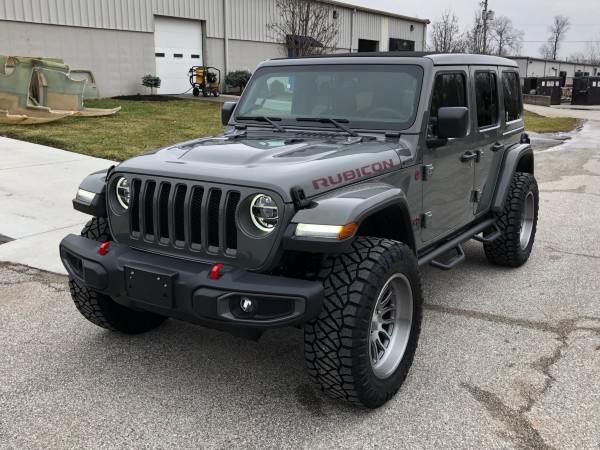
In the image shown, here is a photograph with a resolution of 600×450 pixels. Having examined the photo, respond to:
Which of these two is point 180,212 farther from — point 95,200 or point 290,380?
point 290,380

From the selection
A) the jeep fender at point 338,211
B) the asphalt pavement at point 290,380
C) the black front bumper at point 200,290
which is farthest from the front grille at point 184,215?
the asphalt pavement at point 290,380

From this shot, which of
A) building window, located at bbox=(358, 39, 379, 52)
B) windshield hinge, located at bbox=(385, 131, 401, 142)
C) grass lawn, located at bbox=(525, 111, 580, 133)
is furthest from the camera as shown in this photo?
building window, located at bbox=(358, 39, 379, 52)

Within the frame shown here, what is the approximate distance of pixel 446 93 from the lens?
13.6 ft

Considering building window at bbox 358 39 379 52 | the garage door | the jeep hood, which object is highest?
building window at bbox 358 39 379 52

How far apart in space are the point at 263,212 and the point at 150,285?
66cm

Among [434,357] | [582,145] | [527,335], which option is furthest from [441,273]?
[582,145]

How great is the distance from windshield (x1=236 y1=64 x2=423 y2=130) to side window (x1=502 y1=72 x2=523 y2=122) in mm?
1653

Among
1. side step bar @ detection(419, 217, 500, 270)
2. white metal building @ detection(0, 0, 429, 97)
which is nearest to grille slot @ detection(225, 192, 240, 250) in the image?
side step bar @ detection(419, 217, 500, 270)

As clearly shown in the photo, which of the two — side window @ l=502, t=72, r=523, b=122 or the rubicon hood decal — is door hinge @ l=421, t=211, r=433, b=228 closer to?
the rubicon hood decal

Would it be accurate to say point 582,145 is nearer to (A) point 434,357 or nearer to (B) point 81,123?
(B) point 81,123

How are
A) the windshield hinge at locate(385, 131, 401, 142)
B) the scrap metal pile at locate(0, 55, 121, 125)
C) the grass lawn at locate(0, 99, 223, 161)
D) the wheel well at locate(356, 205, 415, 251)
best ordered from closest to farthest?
the wheel well at locate(356, 205, 415, 251)
the windshield hinge at locate(385, 131, 401, 142)
the grass lawn at locate(0, 99, 223, 161)
the scrap metal pile at locate(0, 55, 121, 125)

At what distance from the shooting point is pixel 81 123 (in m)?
13.4

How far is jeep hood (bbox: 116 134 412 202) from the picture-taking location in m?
2.89

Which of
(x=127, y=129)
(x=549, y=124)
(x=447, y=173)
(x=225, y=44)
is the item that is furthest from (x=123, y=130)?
(x=549, y=124)
